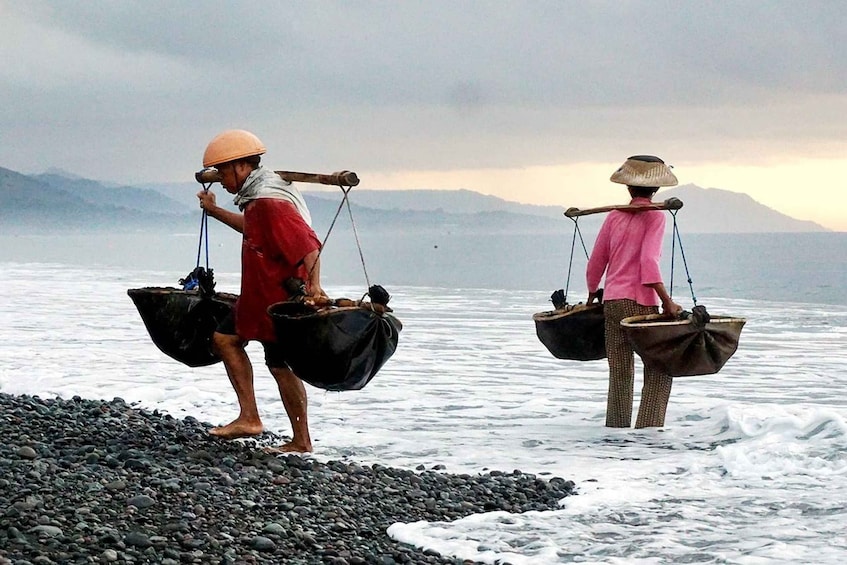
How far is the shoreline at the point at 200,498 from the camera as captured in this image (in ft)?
16.0

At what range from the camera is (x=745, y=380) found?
464 inches

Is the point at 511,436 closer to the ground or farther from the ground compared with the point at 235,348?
closer to the ground

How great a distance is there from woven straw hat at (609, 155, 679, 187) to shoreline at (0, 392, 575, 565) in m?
2.21

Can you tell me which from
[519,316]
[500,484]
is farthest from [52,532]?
[519,316]

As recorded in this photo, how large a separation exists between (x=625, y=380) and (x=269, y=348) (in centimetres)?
276

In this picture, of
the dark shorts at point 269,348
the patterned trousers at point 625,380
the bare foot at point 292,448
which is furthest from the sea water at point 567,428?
the dark shorts at point 269,348

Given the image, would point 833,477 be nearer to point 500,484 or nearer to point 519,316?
point 500,484

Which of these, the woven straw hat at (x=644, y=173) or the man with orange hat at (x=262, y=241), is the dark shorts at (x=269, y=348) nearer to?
the man with orange hat at (x=262, y=241)

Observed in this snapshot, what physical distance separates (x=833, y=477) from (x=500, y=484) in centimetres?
198

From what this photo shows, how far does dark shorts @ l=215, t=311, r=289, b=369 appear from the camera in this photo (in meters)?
6.54

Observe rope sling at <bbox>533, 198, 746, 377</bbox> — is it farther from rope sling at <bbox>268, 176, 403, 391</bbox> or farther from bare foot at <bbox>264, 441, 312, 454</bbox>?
bare foot at <bbox>264, 441, 312, 454</bbox>

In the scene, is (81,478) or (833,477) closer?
(81,478)

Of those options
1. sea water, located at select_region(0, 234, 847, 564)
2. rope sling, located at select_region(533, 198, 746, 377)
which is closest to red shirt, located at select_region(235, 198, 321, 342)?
sea water, located at select_region(0, 234, 847, 564)

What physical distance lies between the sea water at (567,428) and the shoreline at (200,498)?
0.88ft
